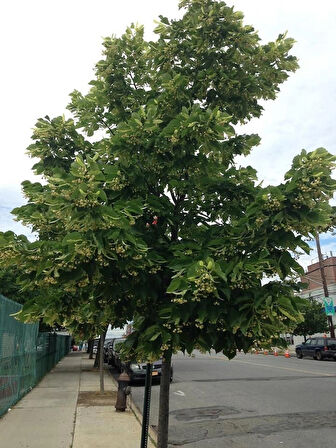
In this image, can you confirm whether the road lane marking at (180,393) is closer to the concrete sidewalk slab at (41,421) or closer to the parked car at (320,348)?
the concrete sidewalk slab at (41,421)

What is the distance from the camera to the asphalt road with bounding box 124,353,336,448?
25.0 feet

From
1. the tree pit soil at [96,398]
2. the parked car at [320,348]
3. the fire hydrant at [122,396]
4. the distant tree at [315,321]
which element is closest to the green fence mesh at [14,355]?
the tree pit soil at [96,398]

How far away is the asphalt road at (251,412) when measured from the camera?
7625 mm

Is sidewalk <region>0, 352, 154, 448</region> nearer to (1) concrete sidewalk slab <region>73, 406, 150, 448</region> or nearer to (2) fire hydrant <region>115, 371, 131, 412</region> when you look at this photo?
(1) concrete sidewalk slab <region>73, 406, 150, 448</region>

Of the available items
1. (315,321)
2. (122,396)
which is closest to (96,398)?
(122,396)

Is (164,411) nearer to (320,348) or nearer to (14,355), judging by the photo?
(14,355)

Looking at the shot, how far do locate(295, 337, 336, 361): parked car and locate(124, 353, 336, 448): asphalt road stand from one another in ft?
48.2

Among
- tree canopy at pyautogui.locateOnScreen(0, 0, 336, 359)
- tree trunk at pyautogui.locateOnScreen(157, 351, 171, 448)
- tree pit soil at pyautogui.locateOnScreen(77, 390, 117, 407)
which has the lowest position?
tree pit soil at pyautogui.locateOnScreen(77, 390, 117, 407)

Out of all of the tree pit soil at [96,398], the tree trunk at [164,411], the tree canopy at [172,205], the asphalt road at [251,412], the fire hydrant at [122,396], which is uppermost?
the tree canopy at [172,205]

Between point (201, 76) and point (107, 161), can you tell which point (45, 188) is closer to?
point (107, 161)

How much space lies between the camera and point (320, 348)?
1222 inches

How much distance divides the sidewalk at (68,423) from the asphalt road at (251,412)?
92 cm

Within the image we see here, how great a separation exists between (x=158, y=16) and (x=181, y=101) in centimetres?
113

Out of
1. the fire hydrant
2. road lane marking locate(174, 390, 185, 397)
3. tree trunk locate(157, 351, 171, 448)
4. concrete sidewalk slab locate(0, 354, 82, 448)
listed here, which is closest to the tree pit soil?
concrete sidewalk slab locate(0, 354, 82, 448)
